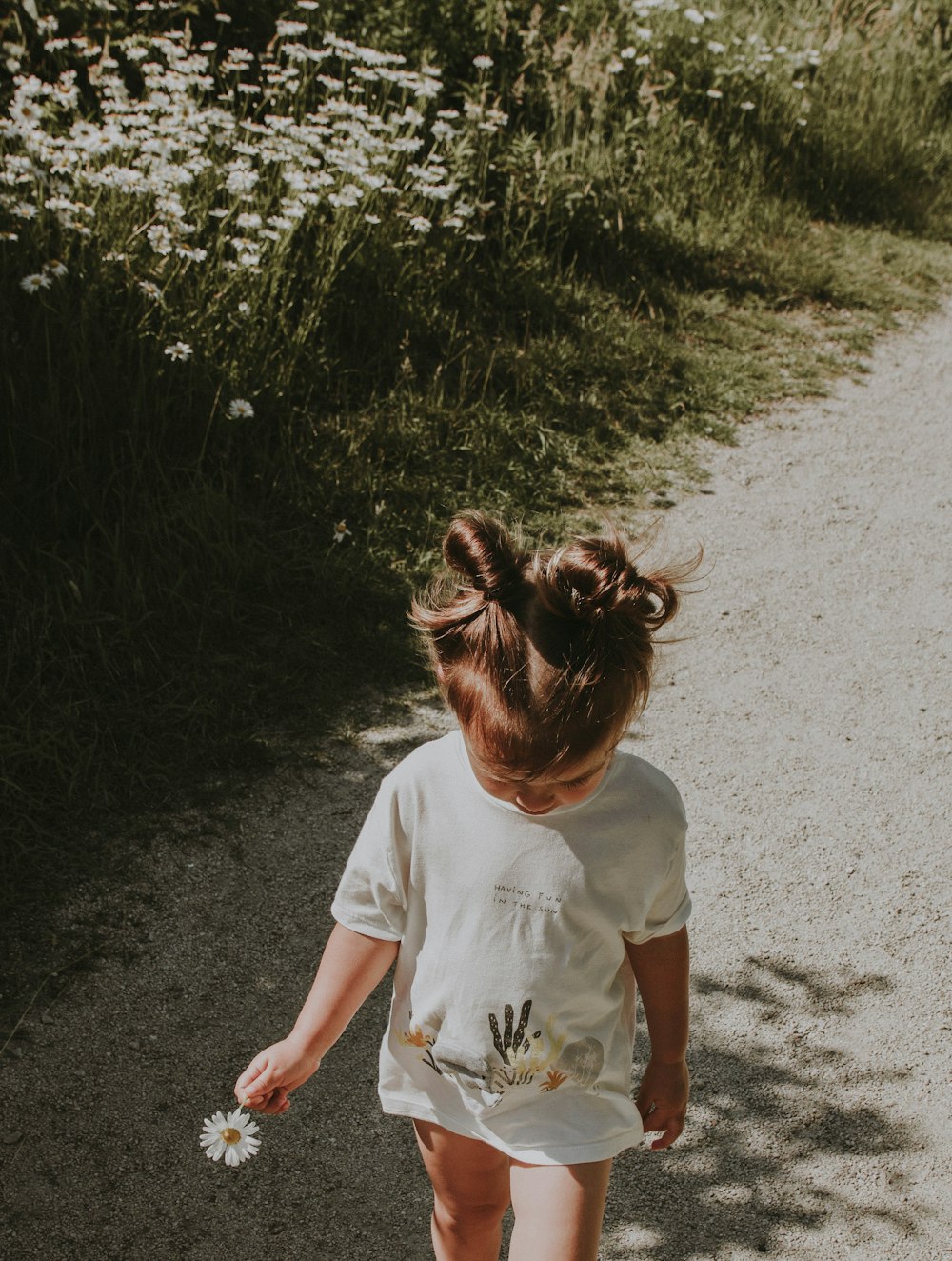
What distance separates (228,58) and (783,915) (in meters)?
4.93

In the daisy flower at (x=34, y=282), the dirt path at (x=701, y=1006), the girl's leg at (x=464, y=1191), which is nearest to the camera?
the girl's leg at (x=464, y=1191)

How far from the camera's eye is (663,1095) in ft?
6.03

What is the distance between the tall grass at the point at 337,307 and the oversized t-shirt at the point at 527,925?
1.71 meters

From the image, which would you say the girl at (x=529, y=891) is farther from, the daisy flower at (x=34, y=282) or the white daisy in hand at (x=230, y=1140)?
the daisy flower at (x=34, y=282)

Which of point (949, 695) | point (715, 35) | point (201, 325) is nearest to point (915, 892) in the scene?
point (949, 695)

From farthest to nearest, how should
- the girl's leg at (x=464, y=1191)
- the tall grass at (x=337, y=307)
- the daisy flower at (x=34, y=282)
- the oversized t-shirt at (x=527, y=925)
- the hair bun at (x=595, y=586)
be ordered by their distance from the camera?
the daisy flower at (x=34, y=282), the tall grass at (x=337, y=307), the girl's leg at (x=464, y=1191), the oversized t-shirt at (x=527, y=925), the hair bun at (x=595, y=586)

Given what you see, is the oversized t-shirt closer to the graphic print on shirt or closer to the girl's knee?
the graphic print on shirt

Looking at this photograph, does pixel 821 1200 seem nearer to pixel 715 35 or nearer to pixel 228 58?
pixel 228 58

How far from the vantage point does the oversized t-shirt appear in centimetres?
165

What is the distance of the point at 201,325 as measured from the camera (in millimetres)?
4441

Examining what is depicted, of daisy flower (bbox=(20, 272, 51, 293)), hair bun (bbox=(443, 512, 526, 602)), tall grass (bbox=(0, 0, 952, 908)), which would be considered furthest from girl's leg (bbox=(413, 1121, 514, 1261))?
daisy flower (bbox=(20, 272, 51, 293))


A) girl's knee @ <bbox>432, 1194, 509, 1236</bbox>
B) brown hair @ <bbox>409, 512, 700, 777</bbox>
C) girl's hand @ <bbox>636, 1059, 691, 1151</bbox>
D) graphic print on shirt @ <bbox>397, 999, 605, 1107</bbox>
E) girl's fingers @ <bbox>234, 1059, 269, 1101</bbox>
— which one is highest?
brown hair @ <bbox>409, 512, 700, 777</bbox>

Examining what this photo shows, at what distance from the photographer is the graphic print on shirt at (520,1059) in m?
1.67

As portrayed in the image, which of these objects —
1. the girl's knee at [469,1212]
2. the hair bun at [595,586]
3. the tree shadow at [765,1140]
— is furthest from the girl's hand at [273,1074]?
the tree shadow at [765,1140]
